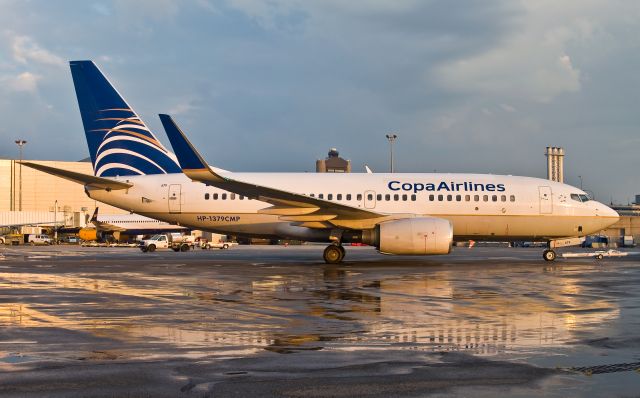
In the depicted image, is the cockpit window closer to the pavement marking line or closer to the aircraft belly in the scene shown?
the aircraft belly

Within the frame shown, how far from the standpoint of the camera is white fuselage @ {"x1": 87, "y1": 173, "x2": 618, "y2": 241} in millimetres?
28812

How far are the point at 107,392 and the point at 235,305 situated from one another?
6849 millimetres

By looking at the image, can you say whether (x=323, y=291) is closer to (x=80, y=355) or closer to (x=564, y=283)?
(x=564, y=283)

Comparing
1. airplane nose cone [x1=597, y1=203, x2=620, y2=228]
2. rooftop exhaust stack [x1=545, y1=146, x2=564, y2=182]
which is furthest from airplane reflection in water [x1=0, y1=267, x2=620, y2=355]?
rooftop exhaust stack [x1=545, y1=146, x2=564, y2=182]

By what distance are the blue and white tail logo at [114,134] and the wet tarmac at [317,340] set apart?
13.6 metres

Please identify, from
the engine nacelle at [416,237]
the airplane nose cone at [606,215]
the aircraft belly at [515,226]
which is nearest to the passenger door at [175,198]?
the engine nacelle at [416,237]

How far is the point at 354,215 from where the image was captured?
2647cm

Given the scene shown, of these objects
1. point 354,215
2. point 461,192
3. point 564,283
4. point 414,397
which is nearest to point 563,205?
point 461,192

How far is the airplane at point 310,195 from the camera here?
2875cm

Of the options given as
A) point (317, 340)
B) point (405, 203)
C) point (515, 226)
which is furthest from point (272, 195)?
point (317, 340)

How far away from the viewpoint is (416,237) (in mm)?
25250

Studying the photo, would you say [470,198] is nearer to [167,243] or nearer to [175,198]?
[175,198]

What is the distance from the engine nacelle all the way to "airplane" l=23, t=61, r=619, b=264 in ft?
6.91

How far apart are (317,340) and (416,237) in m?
16.7
